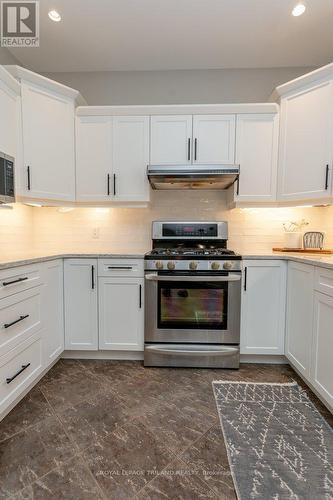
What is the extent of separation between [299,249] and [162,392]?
1.86 m

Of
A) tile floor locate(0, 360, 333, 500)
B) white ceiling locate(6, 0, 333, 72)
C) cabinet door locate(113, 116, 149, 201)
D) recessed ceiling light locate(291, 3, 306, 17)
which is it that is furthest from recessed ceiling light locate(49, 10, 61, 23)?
tile floor locate(0, 360, 333, 500)

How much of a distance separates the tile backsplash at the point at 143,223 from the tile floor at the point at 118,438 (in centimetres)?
133

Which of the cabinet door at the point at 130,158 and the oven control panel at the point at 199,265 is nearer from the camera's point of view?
the oven control panel at the point at 199,265

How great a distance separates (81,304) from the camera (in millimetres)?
2326

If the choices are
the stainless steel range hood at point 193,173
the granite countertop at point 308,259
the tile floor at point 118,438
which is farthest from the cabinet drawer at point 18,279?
the granite countertop at point 308,259

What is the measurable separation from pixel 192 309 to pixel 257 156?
5.24 ft

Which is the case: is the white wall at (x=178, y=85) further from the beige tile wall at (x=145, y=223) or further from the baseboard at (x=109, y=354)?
the baseboard at (x=109, y=354)

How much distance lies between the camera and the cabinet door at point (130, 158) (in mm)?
2502

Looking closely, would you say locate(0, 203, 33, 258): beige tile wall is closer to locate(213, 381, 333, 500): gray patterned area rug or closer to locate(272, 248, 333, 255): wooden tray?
locate(213, 381, 333, 500): gray patterned area rug

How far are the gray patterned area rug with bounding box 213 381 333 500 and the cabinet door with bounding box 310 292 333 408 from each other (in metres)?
0.18

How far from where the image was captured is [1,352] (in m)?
1.51

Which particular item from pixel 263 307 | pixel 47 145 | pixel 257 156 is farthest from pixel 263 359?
pixel 47 145

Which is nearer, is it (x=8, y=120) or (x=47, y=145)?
(x=8, y=120)

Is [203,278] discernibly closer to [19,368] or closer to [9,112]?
[19,368]
